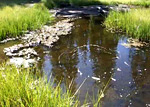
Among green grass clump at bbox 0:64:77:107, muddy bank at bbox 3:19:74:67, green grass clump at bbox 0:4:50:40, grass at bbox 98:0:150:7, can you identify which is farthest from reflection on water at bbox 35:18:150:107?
grass at bbox 98:0:150:7

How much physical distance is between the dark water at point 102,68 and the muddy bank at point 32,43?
0.41 meters

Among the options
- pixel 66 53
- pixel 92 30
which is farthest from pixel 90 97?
pixel 92 30

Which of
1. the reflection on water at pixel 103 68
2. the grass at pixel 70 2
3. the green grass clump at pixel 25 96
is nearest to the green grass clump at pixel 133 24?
the reflection on water at pixel 103 68

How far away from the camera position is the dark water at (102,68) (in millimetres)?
5332

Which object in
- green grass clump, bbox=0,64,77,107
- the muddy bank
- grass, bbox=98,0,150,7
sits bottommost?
the muddy bank

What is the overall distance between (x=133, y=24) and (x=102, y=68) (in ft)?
15.9

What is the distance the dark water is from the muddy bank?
0.41 metres

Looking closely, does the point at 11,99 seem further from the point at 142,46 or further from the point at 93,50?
the point at 142,46

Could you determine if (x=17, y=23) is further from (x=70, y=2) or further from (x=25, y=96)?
(x=70, y=2)

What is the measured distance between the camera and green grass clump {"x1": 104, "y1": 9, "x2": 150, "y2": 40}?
33.2 feet

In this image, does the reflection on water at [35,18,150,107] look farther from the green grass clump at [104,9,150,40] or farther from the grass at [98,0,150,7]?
the grass at [98,0,150,7]

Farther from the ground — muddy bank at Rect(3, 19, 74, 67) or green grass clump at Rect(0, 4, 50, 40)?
green grass clump at Rect(0, 4, 50, 40)

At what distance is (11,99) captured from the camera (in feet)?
10.8

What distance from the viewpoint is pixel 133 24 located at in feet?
35.7
